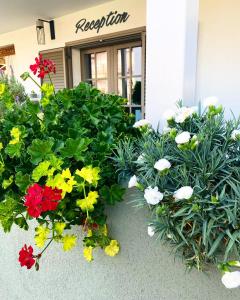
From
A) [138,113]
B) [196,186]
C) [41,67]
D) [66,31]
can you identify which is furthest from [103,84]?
[196,186]

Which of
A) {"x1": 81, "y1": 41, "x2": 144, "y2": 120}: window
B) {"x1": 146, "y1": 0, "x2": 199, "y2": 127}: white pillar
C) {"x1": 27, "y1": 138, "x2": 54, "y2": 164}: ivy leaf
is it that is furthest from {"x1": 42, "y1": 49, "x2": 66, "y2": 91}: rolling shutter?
{"x1": 27, "y1": 138, "x2": 54, "y2": 164}: ivy leaf

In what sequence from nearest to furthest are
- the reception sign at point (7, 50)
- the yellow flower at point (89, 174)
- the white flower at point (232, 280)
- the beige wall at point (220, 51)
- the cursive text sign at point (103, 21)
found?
the white flower at point (232, 280) → the yellow flower at point (89, 174) → the beige wall at point (220, 51) → the cursive text sign at point (103, 21) → the reception sign at point (7, 50)

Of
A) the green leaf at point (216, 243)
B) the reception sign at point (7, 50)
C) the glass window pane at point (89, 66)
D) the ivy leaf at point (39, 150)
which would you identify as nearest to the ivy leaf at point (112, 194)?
the ivy leaf at point (39, 150)

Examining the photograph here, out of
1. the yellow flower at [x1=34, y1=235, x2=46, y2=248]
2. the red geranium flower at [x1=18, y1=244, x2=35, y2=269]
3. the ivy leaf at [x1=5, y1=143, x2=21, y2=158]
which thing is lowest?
the red geranium flower at [x1=18, y1=244, x2=35, y2=269]

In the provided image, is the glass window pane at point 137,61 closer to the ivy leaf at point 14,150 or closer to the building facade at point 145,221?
the building facade at point 145,221

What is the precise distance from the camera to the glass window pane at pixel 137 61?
3.58 metres

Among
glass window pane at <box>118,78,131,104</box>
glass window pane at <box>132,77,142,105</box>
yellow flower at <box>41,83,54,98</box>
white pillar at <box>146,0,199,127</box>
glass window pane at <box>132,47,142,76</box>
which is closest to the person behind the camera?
white pillar at <box>146,0,199,127</box>

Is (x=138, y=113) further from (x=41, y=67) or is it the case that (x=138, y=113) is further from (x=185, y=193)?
(x=185, y=193)

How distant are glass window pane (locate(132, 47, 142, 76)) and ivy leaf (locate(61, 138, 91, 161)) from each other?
292cm

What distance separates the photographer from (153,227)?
0.83 meters

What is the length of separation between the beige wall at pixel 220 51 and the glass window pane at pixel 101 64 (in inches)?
68.7

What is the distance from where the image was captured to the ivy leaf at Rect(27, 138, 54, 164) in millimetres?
947

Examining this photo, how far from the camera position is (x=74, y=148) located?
0.93 meters

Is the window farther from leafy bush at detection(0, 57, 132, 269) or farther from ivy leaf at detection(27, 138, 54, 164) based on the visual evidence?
ivy leaf at detection(27, 138, 54, 164)
